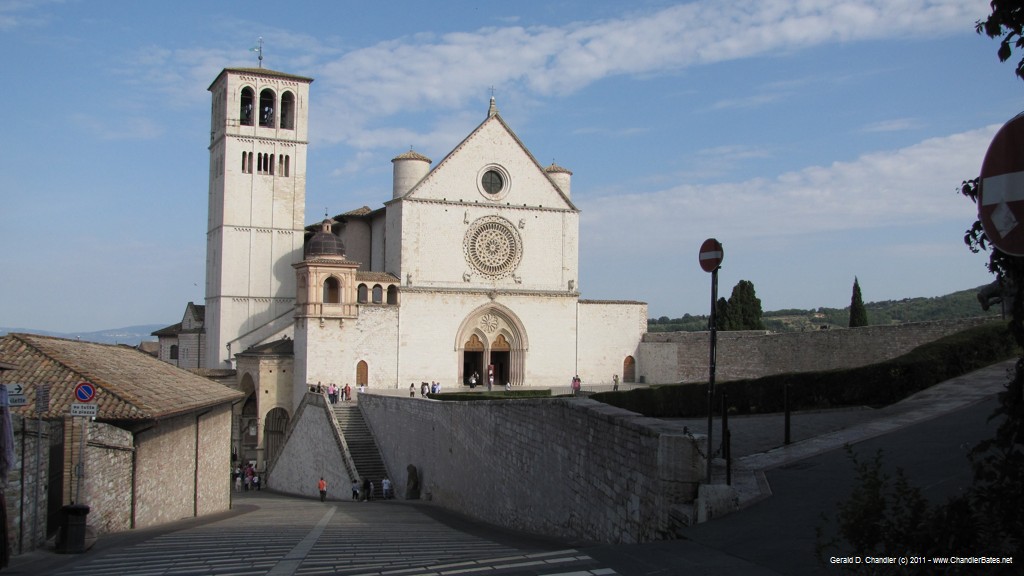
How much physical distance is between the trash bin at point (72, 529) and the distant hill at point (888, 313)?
43444mm

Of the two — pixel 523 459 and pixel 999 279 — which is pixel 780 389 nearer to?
pixel 523 459

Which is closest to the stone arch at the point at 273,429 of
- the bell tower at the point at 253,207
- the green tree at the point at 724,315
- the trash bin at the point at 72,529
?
the bell tower at the point at 253,207

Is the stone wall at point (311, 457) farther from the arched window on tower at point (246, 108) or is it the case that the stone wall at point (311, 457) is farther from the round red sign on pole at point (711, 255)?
the round red sign on pole at point (711, 255)

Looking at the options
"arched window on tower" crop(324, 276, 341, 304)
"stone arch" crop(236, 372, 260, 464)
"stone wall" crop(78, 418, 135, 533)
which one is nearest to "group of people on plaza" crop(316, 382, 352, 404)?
"arched window on tower" crop(324, 276, 341, 304)

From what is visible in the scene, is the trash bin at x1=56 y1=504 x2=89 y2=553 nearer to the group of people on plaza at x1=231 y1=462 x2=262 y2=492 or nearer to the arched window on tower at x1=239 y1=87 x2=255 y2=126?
the group of people on plaza at x1=231 y1=462 x2=262 y2=492

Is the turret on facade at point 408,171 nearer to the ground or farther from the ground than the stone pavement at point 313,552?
farther from the ground

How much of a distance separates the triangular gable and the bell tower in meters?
9.64

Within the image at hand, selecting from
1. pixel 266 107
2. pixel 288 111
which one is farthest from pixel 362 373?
pixel 266 107

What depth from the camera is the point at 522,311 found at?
1837 inches

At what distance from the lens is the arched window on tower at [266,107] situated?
168 feet

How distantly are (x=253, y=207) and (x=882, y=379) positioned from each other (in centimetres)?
3781

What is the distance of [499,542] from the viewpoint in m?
12.9

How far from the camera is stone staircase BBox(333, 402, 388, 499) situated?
33500mm

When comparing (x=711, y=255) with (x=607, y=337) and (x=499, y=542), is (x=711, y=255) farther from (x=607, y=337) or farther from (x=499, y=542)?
(x=607, y=337)
